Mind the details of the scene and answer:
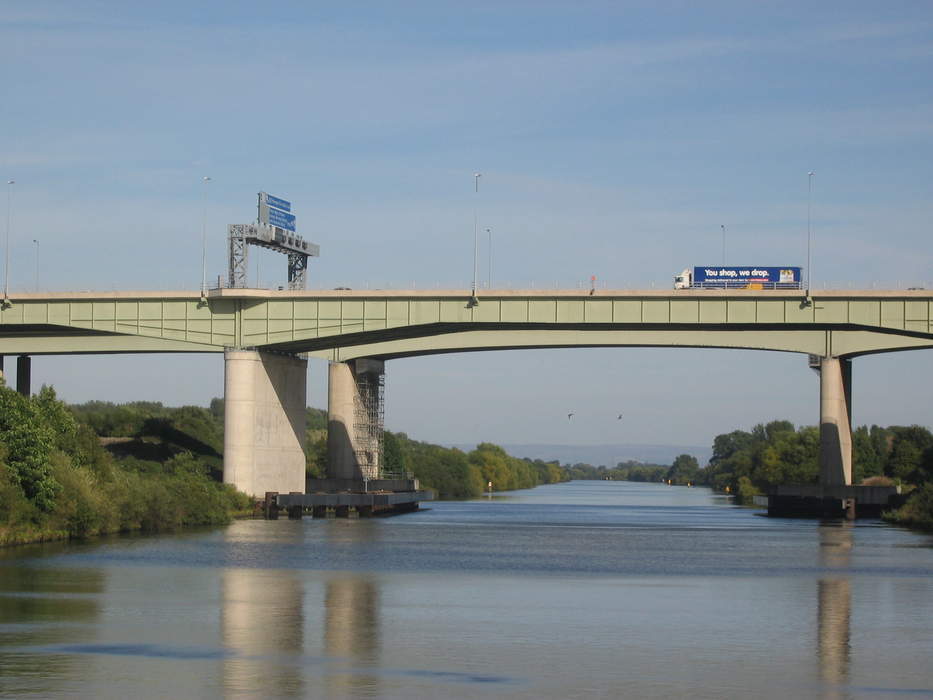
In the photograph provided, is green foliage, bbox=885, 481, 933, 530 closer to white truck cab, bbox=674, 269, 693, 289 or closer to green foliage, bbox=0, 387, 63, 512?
white truck cab, bbox=674, 269, 693, 289

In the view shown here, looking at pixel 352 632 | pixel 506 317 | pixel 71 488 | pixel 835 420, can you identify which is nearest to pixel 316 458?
pixel 506 317

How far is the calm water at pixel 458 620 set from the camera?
28.9 meters

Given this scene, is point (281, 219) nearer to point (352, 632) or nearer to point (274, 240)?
point (274, 240)

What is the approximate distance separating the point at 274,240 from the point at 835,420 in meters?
39.8

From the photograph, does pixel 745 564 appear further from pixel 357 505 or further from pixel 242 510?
pixel 357 505

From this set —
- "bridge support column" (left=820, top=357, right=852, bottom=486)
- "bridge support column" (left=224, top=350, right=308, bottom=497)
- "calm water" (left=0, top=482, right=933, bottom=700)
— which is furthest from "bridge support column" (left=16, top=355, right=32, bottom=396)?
"bridge support column" (left=820, top=357, right=852, bottom=486)

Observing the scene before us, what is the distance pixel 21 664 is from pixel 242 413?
58.3 m

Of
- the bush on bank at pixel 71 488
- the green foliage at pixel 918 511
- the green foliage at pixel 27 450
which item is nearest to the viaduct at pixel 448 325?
the green foliage at pixel 918 511

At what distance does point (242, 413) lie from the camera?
8812 centimetres

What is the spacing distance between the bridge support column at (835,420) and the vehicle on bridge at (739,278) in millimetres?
5705

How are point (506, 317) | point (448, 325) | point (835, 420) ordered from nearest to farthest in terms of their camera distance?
point (506, 317), point (448, 325), point (835, 420)

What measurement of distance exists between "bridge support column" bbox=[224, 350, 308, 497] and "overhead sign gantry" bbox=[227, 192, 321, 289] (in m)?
6.54

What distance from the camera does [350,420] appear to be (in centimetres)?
10612

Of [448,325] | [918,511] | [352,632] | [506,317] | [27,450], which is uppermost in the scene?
[506,317]
